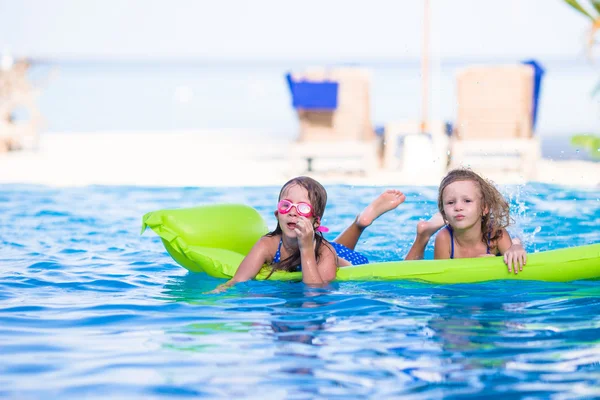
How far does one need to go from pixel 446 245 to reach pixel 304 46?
81.6 feet

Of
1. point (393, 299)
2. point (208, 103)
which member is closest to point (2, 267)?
point (393, 299)

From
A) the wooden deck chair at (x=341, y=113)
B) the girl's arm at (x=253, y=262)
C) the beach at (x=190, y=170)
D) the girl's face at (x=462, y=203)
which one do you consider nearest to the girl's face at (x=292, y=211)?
the girl's arm at (x=253, y=262)

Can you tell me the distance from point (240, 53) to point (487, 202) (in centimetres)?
2535

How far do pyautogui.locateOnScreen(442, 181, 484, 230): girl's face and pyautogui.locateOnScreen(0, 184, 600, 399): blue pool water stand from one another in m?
0.43

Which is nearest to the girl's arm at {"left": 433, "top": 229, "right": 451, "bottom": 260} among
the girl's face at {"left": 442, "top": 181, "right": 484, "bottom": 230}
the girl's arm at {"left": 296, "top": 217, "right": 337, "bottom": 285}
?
the girl's face at {"left": 442, "top": 181, "right": 484, "bottom": 230}

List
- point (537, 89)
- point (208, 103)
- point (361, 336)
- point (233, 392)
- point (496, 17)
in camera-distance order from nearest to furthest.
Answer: point (233, 392), point (361, 336), point (537, 89), point (496, 17), point (208, 103)

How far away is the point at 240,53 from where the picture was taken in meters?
29.2

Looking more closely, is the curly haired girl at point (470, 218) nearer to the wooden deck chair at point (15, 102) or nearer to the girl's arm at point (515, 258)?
the girl's arm at point (515, 258)

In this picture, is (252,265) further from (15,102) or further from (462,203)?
(15,102)

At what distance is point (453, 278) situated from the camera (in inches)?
167

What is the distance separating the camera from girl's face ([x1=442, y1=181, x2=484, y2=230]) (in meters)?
4.46

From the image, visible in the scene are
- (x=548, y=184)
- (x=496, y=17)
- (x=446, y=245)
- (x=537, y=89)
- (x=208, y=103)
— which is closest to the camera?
(x=446, y=245)

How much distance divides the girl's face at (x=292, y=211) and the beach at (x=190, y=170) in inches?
210

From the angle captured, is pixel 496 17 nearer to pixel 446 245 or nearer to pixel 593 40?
pixel 593 40
